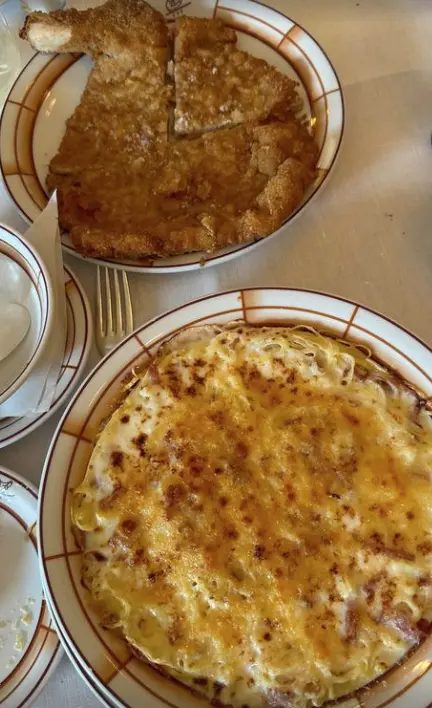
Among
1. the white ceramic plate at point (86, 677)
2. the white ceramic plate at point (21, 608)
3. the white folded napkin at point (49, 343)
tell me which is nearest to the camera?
the white ceramic plate at point (86, 677)

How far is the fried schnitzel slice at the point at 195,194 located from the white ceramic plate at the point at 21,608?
762mm

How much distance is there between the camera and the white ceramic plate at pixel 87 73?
1933mm

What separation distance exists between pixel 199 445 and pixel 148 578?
0.34 metres

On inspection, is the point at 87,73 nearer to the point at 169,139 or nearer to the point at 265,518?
the point at 169,139

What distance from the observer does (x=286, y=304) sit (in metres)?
1.63

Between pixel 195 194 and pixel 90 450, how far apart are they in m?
0.90

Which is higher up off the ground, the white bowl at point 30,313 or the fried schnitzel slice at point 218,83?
the fried schnitzel slice at point 218,83

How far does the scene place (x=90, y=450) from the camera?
1558mm

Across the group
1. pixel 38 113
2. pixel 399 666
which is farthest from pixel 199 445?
pixel 38 113

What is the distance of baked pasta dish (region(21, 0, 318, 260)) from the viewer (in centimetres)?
181

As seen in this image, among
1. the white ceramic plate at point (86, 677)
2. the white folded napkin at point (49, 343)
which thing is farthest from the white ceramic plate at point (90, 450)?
the white folded napkin at point (49, 343)

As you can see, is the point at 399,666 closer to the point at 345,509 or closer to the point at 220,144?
the point at 345,509

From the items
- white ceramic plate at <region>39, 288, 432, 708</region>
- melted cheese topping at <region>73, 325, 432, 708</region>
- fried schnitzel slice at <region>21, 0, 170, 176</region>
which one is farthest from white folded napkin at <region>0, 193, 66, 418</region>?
fried schnitzel slice at <region>21, 0, 170, 176</region>

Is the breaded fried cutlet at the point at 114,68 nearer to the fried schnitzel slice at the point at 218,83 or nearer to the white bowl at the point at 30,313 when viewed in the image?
the fried schnitzel slice at the point at 218,83
